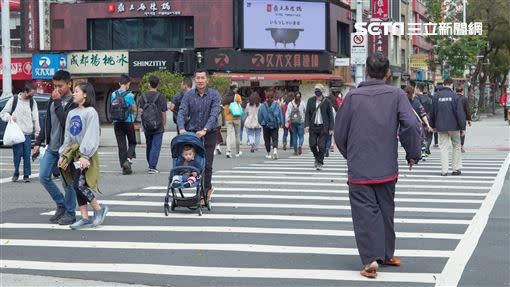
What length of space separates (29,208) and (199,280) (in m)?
5.63

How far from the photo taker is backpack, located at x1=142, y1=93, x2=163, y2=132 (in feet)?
53.9

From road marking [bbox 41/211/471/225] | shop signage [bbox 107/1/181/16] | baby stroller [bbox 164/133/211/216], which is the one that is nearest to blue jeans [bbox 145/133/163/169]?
road marking [bbox 41/211/471/225]

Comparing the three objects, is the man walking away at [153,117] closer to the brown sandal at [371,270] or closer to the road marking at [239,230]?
the road marking at [239,230]

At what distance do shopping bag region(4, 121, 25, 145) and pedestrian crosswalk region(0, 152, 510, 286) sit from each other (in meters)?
2.68

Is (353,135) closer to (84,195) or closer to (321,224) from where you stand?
(321,224)

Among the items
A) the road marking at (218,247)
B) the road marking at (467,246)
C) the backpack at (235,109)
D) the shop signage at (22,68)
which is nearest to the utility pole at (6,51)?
the backpack at (235,109)

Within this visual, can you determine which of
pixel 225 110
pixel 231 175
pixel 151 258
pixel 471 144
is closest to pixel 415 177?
pixel 231 175

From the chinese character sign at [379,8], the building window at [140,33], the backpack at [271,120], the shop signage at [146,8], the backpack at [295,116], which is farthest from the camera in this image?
the building window at [140,33]

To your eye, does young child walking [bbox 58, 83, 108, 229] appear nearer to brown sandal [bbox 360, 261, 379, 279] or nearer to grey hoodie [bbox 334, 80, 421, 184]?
grey hoodie [bbox 334, 80, 421, 184]

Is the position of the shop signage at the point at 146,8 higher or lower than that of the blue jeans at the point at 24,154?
higher

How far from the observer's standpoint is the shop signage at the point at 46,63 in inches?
1833

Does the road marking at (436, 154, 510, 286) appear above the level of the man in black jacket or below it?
below

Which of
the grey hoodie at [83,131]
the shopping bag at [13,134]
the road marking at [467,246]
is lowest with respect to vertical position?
the road marking at [467,246]

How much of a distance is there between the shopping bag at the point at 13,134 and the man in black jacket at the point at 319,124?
594 centimetres
